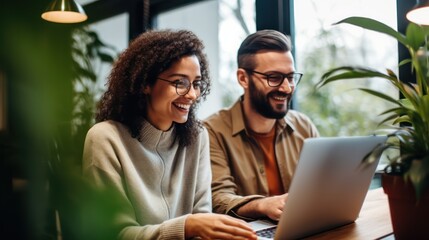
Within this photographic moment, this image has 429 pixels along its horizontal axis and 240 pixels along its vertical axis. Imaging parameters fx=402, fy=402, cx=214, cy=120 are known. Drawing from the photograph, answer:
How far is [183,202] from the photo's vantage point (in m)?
1.48

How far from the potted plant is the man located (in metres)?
0.86

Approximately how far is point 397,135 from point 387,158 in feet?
0.19

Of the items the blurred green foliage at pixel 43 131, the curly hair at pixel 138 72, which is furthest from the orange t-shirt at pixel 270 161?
the blurred green foliage at pixel 43 131

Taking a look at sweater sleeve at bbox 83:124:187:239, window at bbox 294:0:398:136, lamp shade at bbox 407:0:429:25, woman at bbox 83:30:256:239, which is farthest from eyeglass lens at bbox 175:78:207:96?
window at bbox 294:0:398:136

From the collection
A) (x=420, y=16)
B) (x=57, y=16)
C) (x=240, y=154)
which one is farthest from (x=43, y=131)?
(x=240, y=154)

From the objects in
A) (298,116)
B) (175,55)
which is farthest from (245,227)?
(298,116)

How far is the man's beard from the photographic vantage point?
72.4 inches

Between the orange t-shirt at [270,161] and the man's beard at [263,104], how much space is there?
0.10m

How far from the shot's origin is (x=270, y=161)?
6.06ft

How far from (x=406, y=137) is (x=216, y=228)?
0.48 m

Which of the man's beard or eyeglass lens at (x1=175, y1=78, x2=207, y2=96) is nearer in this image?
eyeglass lens at (x1=175, y1=78, x2=207, y2=96)

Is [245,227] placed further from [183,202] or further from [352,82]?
[352,82]

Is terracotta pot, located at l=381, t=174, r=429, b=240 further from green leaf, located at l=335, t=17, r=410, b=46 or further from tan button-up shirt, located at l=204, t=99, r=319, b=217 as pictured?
tan button-up shirt, located at l=204, t=99, r=319, b=217

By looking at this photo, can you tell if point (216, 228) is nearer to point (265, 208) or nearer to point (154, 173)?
point (265, 208)
